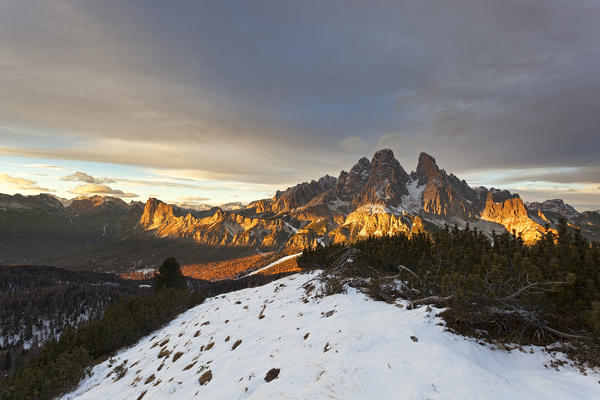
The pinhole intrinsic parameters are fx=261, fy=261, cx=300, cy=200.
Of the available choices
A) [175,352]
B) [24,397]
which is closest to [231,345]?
[175,352]

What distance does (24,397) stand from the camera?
23266 millimetres

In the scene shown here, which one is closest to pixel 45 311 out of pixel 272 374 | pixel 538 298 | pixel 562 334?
pixel 272 374

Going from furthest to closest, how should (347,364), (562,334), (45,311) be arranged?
(45,311), (562,334), (347,364)

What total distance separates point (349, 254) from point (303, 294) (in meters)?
7.35

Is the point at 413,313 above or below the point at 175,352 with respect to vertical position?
above

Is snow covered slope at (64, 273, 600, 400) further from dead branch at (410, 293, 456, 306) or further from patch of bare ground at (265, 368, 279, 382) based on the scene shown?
dead branch at (410, 293, 456, 306)

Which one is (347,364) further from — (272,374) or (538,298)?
(538,298)

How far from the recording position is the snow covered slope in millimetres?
8156

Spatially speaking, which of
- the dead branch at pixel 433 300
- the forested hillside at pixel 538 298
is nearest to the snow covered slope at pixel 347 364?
the dead branch at pixel 433 300

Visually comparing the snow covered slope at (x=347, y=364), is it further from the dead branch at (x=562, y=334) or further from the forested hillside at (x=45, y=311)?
the forested hillside at (x=45, y=311)

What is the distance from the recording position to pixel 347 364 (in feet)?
32.0

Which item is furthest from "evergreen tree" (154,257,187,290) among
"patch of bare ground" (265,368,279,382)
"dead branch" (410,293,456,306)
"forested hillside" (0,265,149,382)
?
"forested hillside" (0,265,149,382)

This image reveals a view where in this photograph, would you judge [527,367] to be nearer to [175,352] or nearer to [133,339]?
[175,352]

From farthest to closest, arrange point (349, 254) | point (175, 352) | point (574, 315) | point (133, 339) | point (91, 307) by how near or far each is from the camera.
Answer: point (91, 307) → point (133, 339) → point (349, 254) → point (175, 352) → point (574, 315)
